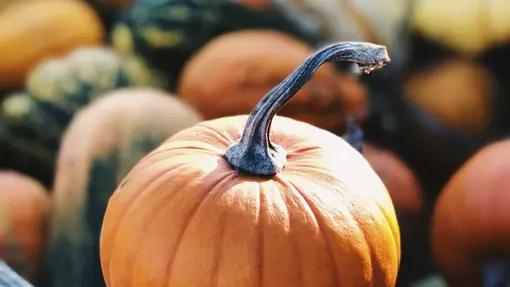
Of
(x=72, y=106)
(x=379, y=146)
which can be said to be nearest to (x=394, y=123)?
(x=379, y=146)

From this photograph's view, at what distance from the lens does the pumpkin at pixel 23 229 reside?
1.43 meters

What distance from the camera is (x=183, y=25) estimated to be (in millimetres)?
1819

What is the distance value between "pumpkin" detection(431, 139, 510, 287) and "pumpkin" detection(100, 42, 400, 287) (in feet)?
1.08

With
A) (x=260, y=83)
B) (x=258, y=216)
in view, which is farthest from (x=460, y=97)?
(x=258, y=216)

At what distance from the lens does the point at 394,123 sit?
1696 millimetres

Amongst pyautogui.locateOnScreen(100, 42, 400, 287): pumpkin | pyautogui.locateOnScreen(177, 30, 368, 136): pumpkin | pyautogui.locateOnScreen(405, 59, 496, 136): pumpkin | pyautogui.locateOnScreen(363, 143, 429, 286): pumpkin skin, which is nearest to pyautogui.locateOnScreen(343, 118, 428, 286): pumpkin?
pyautogui.locateOnScreen(363, 143, 429, 286): pumpkin skin

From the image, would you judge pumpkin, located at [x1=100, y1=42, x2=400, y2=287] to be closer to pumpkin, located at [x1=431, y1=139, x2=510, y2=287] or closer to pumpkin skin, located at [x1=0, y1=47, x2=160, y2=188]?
pumpkin, located at [x1=431, y1=139, x2=510, y2=287]

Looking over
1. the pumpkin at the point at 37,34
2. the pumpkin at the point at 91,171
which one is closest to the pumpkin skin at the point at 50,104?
the pumpkin at the point at 37,34

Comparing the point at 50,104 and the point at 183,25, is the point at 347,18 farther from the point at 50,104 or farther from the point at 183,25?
the point at 50,104

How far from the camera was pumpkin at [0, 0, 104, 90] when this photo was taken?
196 cm

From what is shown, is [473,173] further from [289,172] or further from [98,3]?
[98,3]

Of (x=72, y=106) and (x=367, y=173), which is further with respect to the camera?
(x=72, y=106)

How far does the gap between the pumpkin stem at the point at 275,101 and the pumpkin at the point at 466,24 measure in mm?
957

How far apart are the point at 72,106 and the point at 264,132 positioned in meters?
0.95
